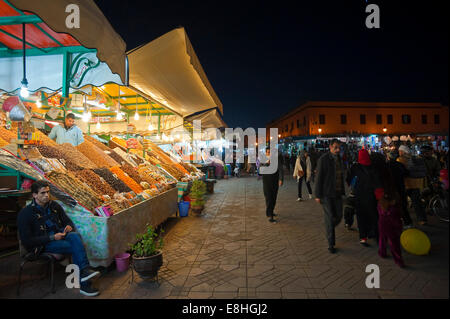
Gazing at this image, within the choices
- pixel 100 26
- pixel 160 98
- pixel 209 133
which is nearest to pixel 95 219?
pixel 100 26

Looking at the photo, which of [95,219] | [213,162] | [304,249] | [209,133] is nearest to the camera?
[95,219]

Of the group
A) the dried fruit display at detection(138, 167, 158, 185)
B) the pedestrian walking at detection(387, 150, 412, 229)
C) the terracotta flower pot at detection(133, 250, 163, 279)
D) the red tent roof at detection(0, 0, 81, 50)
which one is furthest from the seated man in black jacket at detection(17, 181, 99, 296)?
the pedestrian walking at detection(387, 150, 412, 229)

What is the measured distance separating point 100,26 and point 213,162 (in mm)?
12770

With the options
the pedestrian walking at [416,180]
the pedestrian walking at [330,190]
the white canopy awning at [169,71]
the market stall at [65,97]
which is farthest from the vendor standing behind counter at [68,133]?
the pedestrian walking at [416,180]

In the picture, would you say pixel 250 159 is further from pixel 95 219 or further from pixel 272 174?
pixel 95 219

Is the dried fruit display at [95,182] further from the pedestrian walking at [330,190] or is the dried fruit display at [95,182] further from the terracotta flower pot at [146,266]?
the pedestrian walking at [330,190]

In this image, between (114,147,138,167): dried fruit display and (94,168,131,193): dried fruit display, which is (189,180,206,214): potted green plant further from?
(94,168,131,193): dried fruit display

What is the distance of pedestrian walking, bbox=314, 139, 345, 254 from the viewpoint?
413 cm

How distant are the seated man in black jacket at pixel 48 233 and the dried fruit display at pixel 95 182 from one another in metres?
0.89

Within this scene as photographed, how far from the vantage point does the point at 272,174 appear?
6035 mm

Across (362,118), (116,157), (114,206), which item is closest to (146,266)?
(114,206)

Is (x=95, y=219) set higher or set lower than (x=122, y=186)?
lower

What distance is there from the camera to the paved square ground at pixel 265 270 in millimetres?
2861

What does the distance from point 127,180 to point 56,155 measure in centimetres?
134
